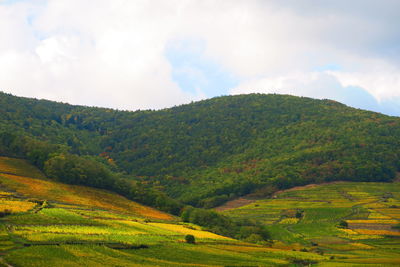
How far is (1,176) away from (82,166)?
2632cm

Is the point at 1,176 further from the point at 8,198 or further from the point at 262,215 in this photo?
the point at 262,215

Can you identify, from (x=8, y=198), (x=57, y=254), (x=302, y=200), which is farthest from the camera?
(x=302, y=200)

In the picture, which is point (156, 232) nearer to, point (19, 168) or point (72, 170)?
point (72, 170)

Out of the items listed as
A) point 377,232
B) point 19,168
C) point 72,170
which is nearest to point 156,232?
point 72,170

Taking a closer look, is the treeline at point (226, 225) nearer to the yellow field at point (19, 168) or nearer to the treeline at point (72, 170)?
the treeline at point (72, 170)

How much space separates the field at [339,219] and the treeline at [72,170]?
3273cm

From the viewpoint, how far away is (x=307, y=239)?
11694 cm

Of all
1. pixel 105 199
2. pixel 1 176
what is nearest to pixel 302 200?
pixel 105 199

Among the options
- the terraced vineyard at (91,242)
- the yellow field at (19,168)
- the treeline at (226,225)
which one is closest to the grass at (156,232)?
the terraced vineyard at (91,242)

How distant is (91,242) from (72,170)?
232 ft

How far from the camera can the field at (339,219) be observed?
319 feet

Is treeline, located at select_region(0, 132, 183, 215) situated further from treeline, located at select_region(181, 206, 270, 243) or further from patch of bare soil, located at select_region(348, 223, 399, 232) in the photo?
patch of bare soil, located at select_region(348, 223, 399, 232)

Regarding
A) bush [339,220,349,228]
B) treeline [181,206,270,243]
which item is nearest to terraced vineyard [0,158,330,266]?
treeline [181,206,270,243]

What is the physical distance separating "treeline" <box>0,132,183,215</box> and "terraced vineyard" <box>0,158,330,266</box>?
69.5 feet
